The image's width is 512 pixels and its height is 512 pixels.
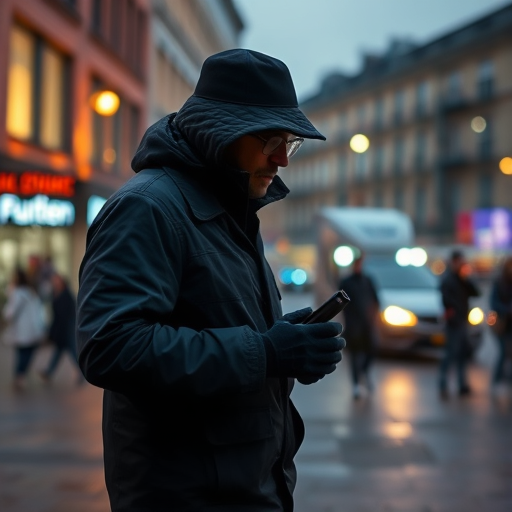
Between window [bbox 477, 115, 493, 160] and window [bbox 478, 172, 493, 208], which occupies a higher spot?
window [bbox 477, 115, 493, 160]

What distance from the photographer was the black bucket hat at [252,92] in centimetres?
228

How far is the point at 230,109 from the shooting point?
2.28m

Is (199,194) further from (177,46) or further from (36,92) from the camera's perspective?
(177,46)

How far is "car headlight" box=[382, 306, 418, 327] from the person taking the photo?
16.5 metres

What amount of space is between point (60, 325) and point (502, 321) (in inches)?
247

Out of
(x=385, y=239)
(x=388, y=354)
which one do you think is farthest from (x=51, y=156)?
(x=388, y=354)

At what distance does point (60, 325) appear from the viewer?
1312 cm

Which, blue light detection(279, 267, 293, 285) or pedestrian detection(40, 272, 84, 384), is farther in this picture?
blue light detection(279, 267, 293, 285)

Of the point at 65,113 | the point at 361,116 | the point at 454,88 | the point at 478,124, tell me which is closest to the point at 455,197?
the point at 478,124

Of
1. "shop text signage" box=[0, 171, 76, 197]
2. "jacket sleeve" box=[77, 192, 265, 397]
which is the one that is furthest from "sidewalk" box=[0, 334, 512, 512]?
"shop text signage" box=[0, 171, 76, 197]

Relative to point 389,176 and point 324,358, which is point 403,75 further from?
point 324,358

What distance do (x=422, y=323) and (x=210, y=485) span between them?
14728 millimetres

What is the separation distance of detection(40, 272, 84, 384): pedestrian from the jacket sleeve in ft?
36.3

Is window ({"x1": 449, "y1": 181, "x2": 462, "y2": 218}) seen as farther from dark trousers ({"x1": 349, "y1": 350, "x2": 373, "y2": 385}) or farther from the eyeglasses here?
the eyeglasses
